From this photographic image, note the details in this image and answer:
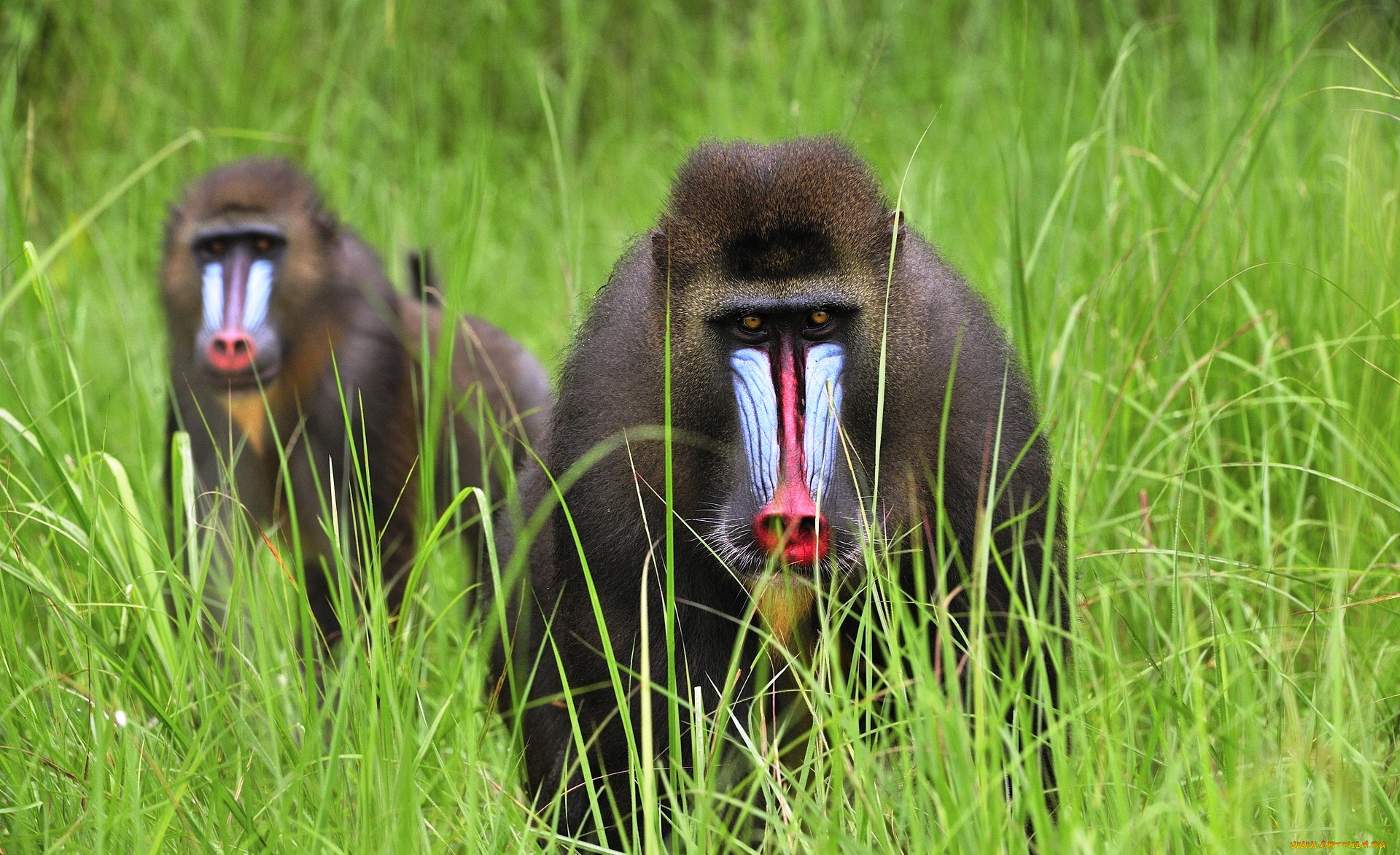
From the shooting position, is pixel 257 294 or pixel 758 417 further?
pixel 257 294

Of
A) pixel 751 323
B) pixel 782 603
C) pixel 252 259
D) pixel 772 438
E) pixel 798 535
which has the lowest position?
pixel 782 603

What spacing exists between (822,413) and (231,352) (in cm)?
243

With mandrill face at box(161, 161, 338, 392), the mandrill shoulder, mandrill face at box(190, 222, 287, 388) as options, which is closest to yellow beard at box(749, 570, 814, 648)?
the mandrill shoulder

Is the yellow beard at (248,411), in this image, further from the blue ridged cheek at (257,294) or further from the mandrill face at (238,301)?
the blue ridged cheek at (257,294)

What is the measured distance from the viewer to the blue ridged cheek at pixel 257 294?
452cm

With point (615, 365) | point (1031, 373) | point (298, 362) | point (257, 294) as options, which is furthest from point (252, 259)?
point (1031, 373)

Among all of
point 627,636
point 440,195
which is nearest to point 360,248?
point 440,195

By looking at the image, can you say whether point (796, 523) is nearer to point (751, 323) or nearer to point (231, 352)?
point (751, 323)

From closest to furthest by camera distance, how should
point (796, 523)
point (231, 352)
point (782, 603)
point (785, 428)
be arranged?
point (796, 523) → point (785, 428) → point (782, 603) → point (231, 352)

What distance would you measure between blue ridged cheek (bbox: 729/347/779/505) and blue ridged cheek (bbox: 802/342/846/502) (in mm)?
55

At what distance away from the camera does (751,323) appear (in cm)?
258

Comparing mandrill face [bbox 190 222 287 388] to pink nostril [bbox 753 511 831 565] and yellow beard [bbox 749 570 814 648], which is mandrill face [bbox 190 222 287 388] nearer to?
yellow beard [bbox 749 570 814 648]

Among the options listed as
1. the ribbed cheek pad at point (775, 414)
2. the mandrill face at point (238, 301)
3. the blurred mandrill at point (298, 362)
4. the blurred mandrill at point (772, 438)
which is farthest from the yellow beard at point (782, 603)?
the mandrill face at point (238, 301)

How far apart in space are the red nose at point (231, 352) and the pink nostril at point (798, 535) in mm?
2445
